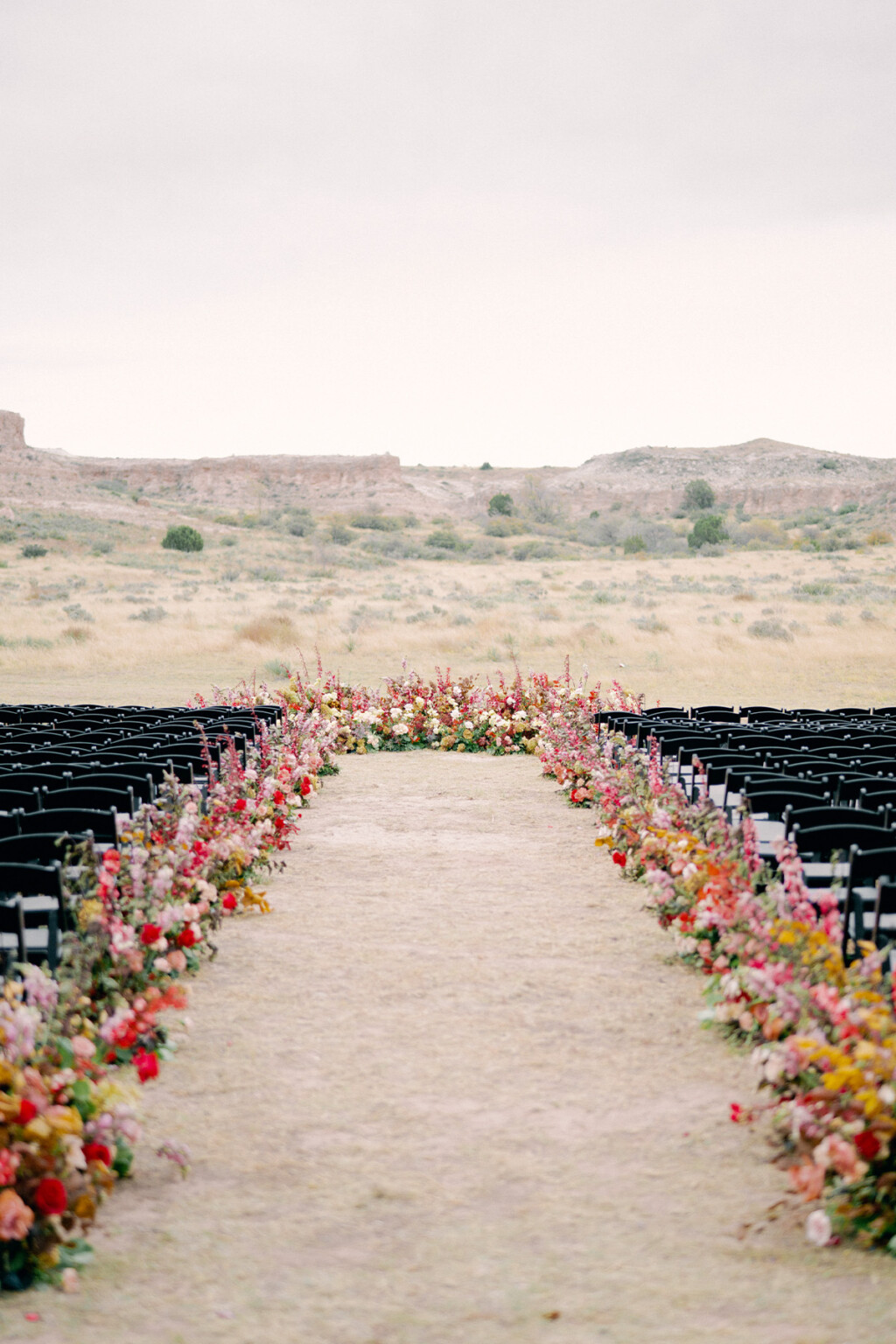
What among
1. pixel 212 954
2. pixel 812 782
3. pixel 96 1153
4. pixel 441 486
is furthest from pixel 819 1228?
pixel 441 486

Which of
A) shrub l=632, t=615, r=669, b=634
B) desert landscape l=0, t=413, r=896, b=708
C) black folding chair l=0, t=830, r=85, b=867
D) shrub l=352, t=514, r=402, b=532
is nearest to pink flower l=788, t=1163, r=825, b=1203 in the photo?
black folding chair l=0, t=830, r=85, b=867

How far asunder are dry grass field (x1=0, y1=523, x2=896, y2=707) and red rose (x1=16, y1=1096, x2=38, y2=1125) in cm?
1580

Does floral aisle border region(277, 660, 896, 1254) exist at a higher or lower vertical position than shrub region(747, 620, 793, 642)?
lower

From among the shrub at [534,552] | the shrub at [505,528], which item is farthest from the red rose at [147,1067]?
the shrub at [505,528]

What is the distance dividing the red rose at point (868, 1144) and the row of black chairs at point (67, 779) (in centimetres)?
309

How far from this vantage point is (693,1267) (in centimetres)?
320

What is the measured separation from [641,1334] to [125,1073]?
102 inches

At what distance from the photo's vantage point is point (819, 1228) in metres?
3.10

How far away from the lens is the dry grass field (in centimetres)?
2078

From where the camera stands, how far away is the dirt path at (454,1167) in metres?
2.99

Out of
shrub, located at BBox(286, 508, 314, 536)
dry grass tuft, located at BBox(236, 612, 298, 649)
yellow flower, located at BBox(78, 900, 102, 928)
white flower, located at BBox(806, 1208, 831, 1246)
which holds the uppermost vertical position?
shrub, located at BBox(286, 508, 314, 536)

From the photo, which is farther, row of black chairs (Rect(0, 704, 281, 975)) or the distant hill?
the distant hill

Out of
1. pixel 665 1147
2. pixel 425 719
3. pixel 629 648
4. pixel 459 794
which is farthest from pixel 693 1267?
pixel 629 648

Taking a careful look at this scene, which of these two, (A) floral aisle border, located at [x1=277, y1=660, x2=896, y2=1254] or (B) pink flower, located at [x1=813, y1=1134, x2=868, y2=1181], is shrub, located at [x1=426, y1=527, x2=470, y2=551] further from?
(B) pink flower, located at [x1=813, y1=1134, x2=868, y2=1181]
